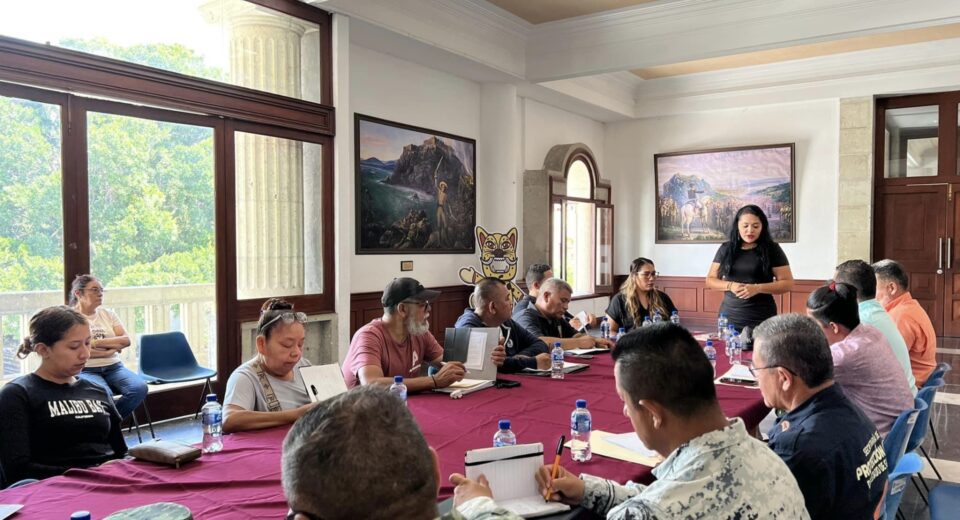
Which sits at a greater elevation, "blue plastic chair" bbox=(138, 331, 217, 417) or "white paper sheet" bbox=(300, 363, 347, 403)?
"white paper sheet" bbox=(300, 363, 347, 403)

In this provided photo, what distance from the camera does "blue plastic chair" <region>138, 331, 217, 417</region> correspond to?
480 centimetres

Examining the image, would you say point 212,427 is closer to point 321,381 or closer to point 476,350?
point 321,381

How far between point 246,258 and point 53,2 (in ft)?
7.23

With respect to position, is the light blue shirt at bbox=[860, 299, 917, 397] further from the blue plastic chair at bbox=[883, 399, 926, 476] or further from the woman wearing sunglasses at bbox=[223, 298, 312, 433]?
the woman wearing sunglasses at bbox=[223, 298, 312, 433]

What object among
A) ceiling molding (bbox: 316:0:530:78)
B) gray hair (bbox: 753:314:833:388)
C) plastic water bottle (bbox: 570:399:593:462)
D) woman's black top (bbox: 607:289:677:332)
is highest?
ceiling molding (bbox: 316:0:530:78)

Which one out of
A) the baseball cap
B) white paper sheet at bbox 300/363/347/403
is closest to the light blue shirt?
the baseball cap

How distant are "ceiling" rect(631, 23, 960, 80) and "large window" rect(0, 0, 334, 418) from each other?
5.07 metres

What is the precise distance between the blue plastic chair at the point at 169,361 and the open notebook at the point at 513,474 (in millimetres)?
3777

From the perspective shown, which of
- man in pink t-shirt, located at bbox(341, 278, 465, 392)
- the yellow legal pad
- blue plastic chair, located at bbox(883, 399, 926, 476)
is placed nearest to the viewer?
the yellow legal pad

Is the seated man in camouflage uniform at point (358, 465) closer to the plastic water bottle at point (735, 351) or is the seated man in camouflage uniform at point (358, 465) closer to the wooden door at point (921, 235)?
the plastic water bottle at point (735, 351)

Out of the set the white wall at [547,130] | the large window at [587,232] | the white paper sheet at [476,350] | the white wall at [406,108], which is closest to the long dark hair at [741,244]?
the white paper sheet at [476,350]

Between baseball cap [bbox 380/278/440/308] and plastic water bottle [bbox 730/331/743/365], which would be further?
plastic water bottle [bbox 730/331/743/365]

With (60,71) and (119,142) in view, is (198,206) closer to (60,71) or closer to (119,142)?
(119,142)

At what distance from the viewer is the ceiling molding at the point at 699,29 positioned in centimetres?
616
